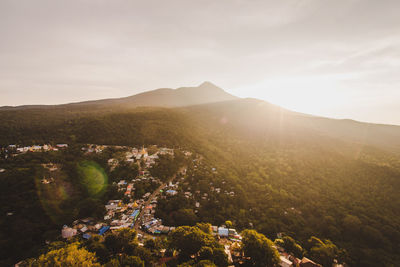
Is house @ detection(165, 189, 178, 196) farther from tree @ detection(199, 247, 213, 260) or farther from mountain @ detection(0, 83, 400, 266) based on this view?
tree @ detection(199, 247, 213, 260)

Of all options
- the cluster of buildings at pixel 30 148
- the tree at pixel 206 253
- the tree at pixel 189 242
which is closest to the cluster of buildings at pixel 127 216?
the tree at pixel 189 242

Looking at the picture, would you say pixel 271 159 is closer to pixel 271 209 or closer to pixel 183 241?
pixel 271 209

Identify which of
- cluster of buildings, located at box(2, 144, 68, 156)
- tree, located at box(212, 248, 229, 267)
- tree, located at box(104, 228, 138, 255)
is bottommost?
tree, located at box(104, 228, 138, 255)

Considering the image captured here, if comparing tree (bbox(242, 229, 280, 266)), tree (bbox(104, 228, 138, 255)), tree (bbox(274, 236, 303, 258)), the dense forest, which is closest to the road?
the dense forest

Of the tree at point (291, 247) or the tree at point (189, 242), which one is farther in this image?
the tree at point (291, 247)

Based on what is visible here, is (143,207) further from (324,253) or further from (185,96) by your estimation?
(185,96)

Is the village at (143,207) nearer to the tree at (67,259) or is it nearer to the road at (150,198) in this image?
the road at (150,198)
